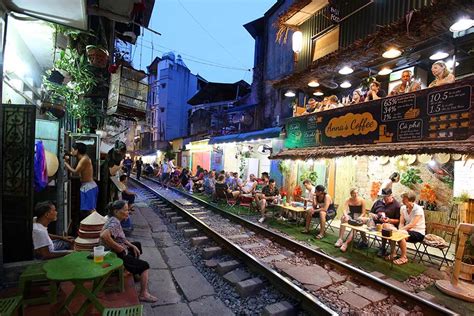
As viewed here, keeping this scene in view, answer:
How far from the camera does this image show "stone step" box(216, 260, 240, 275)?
5.31 meters

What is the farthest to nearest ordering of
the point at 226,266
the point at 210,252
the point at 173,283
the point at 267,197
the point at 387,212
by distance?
the point at 267,197 → the point at 387,212 → the point at 210,252 → the point at 226,266 → the point at 173,283

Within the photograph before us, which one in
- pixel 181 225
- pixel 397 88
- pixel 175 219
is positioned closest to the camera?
pixel 397 88

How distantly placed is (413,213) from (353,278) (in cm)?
252

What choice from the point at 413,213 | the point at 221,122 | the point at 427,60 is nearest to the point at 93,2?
the point at 413,213

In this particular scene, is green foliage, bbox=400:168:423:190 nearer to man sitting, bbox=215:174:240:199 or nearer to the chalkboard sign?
the chalkboard sign

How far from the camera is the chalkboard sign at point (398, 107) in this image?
294 inches

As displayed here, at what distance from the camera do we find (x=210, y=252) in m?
6.14

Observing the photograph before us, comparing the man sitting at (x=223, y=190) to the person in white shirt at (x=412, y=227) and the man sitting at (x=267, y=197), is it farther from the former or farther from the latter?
the person in white shirt at (x=412, y=227)

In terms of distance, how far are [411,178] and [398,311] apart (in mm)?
6142

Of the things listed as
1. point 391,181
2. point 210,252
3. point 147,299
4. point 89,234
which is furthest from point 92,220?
point 391,181

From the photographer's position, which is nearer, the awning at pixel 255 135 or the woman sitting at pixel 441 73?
the woman sitting at pixel 441 73

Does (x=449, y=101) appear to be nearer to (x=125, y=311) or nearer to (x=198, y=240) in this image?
(x=198, y=240)

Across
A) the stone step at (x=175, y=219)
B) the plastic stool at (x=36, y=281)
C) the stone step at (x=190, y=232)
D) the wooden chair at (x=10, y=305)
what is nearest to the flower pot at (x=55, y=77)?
the plastic stool at (x=36, y=281)

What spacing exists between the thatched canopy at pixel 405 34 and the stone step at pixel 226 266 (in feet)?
23.9
